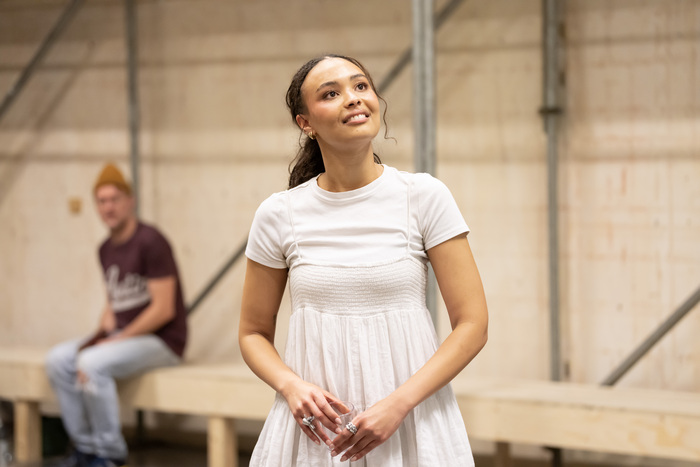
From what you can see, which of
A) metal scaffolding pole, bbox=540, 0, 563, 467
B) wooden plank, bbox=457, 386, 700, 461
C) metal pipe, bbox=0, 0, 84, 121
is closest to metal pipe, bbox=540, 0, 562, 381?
metal scaffolding pole, bbox=540, 0, 563, 467

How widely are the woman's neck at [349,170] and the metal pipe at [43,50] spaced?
3047mm

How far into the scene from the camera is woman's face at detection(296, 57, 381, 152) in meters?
1.42

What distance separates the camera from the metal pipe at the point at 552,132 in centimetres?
338

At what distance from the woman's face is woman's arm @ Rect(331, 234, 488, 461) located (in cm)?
22

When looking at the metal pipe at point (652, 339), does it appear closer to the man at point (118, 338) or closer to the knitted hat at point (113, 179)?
the man at point (118, 338)

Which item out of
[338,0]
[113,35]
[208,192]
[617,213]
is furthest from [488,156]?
A: [113,35]

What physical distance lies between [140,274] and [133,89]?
1.01m

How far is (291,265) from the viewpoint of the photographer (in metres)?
1.48

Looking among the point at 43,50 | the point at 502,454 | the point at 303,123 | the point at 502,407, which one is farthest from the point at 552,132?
the point at 43,50

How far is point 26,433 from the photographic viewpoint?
3.85 m

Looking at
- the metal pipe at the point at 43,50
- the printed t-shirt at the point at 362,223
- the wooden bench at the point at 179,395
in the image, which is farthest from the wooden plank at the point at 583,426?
the metal pipe at the point at 43,50

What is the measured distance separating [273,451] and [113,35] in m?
3.21

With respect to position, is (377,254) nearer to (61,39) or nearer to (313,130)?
(313,130)

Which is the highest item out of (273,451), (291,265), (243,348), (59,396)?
(291,265)
